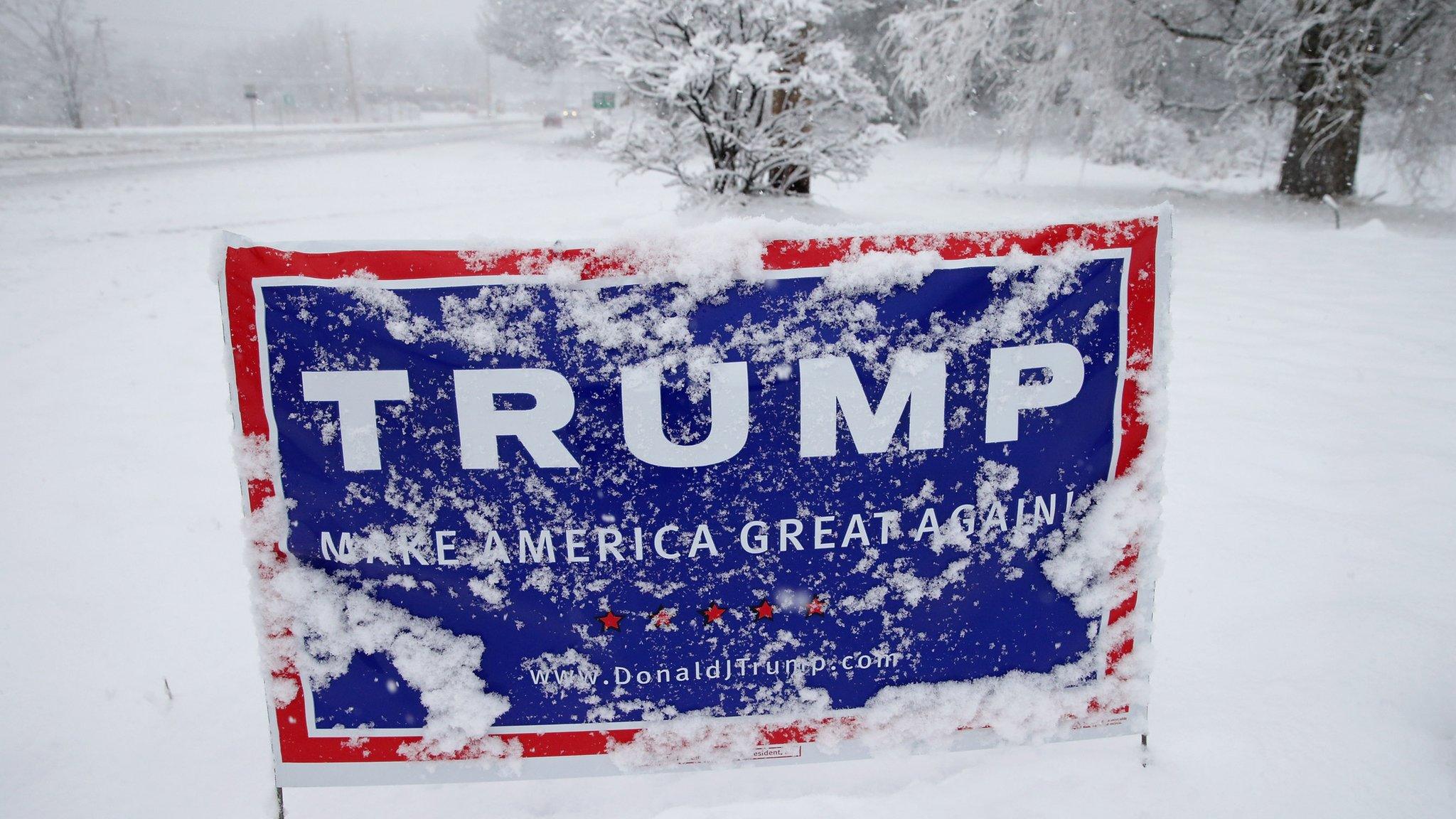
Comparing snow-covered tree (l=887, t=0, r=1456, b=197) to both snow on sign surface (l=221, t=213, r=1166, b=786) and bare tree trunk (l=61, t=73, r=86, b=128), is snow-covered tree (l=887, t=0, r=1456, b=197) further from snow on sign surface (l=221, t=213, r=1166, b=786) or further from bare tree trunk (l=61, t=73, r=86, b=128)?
bare tree trunk (l=61, t=73, r=86, b=128)

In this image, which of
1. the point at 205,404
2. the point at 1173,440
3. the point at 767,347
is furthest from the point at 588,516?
the point at 205,404

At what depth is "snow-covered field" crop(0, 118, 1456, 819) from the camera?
1.97 metres

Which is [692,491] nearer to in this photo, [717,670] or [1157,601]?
[717,670]

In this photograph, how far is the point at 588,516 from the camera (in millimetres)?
1863

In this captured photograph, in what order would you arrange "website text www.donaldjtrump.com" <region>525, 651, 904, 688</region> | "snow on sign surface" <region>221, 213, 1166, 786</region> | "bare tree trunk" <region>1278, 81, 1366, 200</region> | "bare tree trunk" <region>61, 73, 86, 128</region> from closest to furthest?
"snow on sign surface" <region>221, 213, 1166, 786</region> → "website text www.donaldjtrump.com" <region>525, 651, 904, 688</region> → "bare tree trunk" <region>1278, 81, 1366, 200</region> → "bare tree trunk" <region>61, 73, 86, 128</region>

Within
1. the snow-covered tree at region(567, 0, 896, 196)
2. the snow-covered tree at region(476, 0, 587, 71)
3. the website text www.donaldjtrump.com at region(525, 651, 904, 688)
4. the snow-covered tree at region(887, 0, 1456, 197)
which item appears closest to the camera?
the website text www.donaldjtrump.com at region(525, 651, 904, 688)

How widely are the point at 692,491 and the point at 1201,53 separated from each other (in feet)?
55.2

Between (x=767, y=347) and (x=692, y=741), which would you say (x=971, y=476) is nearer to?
(x=767, y=347)

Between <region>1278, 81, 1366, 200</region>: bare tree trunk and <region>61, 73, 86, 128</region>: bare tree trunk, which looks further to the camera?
<region>61, 73, 86, 128</region>: bare tree trunk

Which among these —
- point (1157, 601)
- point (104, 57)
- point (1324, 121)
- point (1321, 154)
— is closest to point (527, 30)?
point (1324, 121)

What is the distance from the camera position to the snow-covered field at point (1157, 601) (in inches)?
77.5

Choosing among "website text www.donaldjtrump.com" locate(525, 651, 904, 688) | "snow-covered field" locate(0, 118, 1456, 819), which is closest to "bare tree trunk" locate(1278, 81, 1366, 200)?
"snow-covered field" locate(0, 118, 1456, 819)

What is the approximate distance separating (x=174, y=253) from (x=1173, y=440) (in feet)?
34.1

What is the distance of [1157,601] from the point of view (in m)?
2.71
